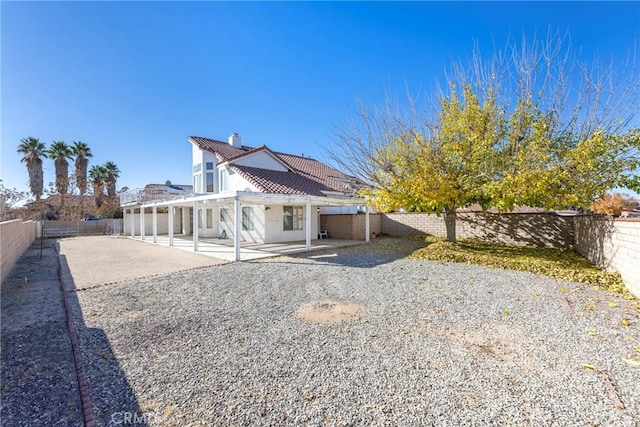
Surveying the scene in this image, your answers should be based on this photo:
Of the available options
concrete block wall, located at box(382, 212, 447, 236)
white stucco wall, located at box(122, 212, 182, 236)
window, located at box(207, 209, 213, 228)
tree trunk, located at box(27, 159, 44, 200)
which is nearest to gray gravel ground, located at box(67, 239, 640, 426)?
concrete block wall, located at box(382, 212, 447, 236)

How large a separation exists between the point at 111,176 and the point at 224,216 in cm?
2478

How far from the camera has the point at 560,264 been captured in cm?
927

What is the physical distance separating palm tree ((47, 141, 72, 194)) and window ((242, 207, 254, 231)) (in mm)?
25017

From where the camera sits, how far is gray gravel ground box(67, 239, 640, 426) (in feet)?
8.91

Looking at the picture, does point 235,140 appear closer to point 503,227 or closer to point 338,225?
point 338,225

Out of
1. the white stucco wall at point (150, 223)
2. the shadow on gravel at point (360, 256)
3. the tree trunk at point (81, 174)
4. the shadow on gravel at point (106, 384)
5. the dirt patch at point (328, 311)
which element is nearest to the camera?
the shadow on gravel at point (106, 384)

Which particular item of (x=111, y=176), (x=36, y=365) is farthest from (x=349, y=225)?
(x=111, y=176)

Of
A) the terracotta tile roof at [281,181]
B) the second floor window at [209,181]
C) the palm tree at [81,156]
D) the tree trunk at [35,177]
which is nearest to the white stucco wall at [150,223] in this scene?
the second floor window at [209,181]

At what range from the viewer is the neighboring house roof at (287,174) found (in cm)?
1598

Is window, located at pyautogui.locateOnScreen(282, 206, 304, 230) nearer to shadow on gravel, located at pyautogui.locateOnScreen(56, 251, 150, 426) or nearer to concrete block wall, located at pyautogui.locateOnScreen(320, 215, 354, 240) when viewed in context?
concrete block wall, located at pyautogui.locateOnScreen(320, 215, 354, 240)

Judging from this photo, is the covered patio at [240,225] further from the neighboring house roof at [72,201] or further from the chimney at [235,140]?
the neighboring house roof at [72,201]

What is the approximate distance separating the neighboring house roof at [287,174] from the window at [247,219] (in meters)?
2.25

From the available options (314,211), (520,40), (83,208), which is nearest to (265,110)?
(314,211)

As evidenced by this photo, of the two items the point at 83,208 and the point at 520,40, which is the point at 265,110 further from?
the point at 83,208
